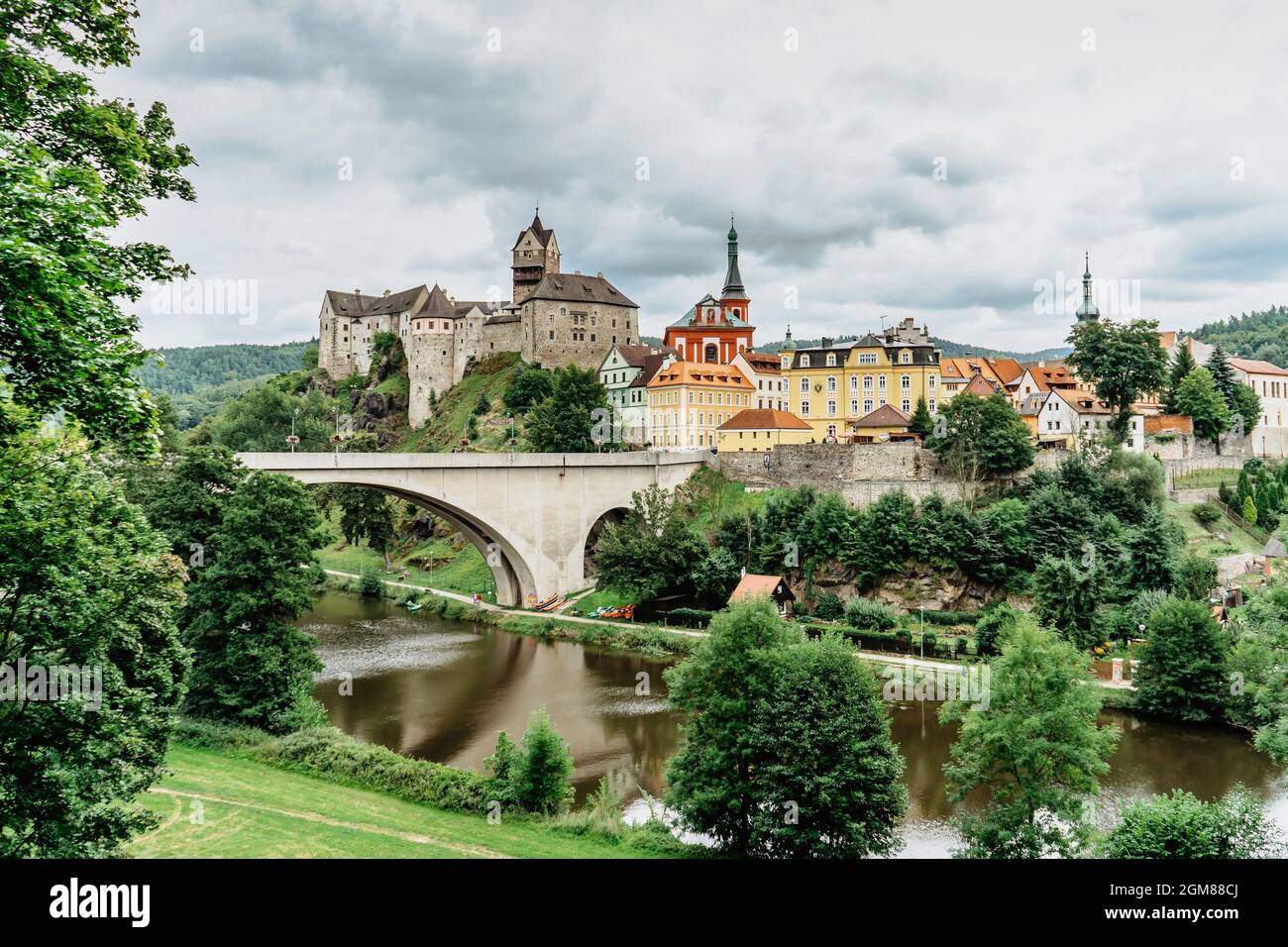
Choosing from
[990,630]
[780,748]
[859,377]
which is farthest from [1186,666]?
[859,377]

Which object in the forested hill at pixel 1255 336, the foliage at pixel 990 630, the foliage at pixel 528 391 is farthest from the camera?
the forested hill at pixel 1255 336

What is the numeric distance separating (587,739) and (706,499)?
87.5 feet

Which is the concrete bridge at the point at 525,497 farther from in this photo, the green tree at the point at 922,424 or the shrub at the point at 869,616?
the shrub at the point at 869,616

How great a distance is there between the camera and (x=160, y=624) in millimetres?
11664

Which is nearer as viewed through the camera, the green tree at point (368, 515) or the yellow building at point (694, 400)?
the green tree at point (368, 515)

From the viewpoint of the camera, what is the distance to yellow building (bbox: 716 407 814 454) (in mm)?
57250

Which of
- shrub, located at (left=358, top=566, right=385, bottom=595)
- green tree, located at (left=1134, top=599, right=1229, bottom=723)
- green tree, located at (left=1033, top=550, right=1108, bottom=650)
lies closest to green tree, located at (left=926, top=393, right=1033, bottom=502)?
green tree, located at (left=1033, top=550, right=1108, bottom=650)

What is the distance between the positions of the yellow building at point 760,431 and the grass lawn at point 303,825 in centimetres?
4025

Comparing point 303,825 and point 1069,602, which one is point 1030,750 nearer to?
point 303,825

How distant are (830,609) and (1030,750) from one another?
24181mm

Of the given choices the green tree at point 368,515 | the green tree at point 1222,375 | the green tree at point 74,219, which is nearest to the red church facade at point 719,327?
the green tree at point 368,515

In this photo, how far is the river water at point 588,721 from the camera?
75.6 ft

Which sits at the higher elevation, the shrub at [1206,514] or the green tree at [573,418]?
the green tree at [573,418]
